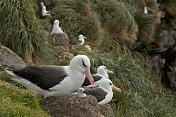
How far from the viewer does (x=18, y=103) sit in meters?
4.16

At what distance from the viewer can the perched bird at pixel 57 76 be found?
15.4 ft

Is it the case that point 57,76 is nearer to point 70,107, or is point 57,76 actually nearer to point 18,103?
point 70,107

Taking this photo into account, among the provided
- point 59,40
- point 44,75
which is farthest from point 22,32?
point 44,75

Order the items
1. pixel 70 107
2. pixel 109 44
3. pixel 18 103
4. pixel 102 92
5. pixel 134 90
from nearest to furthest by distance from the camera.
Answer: pixel 18 103 → pixel 70 107 → pixel 102 92 → pixel 134 90 → pixel 109 44

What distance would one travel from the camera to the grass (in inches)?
144

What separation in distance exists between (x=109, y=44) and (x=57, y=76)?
6.64m

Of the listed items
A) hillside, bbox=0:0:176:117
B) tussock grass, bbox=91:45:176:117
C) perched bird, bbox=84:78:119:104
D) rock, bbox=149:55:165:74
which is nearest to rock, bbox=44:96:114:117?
hillside, bbox=0:0:176:117

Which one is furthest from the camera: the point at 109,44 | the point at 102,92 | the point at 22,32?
the point at 109,44

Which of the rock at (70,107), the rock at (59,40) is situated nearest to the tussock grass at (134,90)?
the rock at (59,40)

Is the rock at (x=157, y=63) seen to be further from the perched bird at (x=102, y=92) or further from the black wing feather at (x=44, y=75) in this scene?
the black wing feather at (x=44, y=75)

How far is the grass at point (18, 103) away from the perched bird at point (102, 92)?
1239 mm

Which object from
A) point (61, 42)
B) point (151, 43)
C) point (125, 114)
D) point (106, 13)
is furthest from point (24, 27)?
point (151, 43)

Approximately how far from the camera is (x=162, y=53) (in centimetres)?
1466

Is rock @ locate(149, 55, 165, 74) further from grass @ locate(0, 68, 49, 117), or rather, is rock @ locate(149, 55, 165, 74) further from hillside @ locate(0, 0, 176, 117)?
grass @ locate(0, 68, 49, 117)
